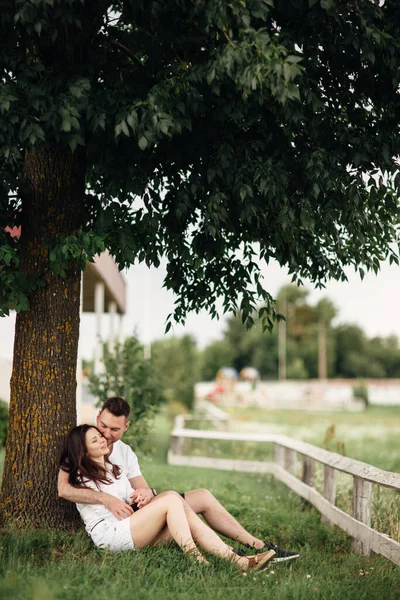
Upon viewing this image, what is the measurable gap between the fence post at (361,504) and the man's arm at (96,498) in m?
2.26

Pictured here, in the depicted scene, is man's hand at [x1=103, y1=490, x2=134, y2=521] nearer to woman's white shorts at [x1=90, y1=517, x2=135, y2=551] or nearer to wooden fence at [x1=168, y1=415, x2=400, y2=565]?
woman's white shorts at [x1=90, y1=517, x2=135, y2=551]

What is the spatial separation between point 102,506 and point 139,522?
0.33 meters

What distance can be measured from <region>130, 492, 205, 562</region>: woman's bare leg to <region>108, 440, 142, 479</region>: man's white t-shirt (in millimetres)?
760

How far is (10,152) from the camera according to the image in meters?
5.46

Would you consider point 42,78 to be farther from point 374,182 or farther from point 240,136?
point 374,182

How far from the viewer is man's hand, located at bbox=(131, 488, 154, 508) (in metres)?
5.89

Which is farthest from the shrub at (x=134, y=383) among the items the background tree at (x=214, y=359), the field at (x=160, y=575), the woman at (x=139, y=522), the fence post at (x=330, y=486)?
the background tree at (x=214, y=359)

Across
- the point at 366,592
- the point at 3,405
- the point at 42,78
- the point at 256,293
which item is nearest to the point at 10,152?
the point at 42,78

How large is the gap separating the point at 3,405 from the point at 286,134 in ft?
28.1

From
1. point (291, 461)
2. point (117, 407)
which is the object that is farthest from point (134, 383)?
point (117, 407)

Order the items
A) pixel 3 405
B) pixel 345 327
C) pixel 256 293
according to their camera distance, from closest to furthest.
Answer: pixel 256 293
pixel 3 405
pixel 345 327

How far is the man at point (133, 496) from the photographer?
571 cm

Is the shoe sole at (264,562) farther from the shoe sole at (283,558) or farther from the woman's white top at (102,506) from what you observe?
the woman's white top at (102,506)

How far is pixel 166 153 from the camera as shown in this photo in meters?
6.27
